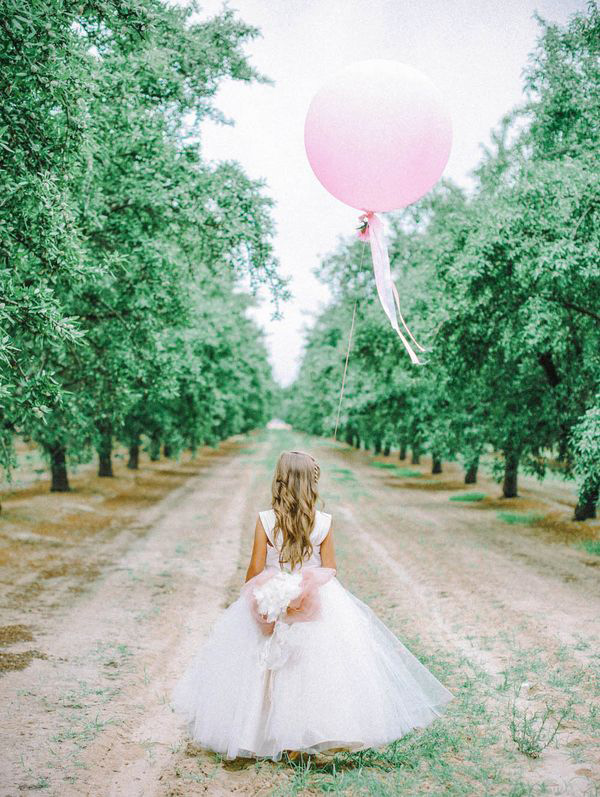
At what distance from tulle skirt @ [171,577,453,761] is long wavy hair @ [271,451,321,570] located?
1.04 ft

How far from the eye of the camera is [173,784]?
4.18 m

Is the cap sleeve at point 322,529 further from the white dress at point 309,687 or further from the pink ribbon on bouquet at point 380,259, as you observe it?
the pink ribbon on bouquet at point 380,259

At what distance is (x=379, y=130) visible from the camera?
217 inches

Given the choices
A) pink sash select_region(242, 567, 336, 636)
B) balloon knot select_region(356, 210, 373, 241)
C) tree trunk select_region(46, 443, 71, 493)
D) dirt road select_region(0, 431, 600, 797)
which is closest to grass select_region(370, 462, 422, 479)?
dirt road select_region(0, 431, 600, 797)

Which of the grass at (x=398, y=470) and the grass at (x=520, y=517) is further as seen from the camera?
the grass at (x=398, y=470)

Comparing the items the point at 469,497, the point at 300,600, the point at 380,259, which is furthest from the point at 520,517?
the point at 300,600

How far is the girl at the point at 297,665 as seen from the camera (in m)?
4.10

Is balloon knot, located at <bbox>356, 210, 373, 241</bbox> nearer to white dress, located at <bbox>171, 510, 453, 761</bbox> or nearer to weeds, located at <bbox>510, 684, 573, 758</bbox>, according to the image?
white dress, located at <bbox>171, 510, 453, 761</bbox>

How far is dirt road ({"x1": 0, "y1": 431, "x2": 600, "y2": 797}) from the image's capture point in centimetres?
425

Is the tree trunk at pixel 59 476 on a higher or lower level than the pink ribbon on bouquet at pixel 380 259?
lower

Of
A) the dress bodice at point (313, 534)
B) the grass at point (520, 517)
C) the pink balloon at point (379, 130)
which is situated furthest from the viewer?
the grass at point (520, 517)

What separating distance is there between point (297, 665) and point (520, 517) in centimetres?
1515

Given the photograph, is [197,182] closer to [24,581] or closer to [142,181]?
[142,181]

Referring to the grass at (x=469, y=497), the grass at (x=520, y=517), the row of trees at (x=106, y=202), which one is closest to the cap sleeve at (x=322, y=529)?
the row of trees at (x=106, y=202)
